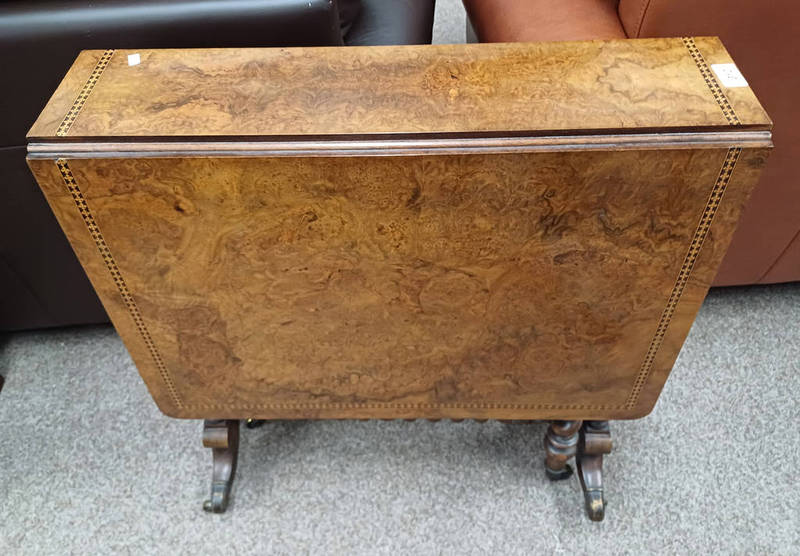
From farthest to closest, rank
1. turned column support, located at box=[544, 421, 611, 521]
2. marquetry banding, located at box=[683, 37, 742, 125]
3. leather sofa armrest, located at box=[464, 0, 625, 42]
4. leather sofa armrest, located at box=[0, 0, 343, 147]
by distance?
turned column support, located at box=[544, 421, 611, 521] → leather sofa armrest, located at box=[464, 0, 625, 42] → leather sofa armrest, located at box=[0, 0, 343, 147] → marquetry banding, located at box=[683, 37, 742, 125]

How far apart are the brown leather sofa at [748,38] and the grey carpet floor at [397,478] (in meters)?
0.23

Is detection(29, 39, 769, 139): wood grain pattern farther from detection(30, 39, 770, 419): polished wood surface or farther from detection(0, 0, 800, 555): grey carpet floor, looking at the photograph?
detection(0, 0, 800, 555): grey carpet floor

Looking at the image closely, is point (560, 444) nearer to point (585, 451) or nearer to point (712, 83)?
point (585, 451)

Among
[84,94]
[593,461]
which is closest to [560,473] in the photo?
[593,461]

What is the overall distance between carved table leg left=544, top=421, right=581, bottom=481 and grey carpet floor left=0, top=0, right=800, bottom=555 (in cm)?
7

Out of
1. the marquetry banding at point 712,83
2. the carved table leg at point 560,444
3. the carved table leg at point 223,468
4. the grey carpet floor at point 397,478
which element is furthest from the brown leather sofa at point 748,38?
the carved table leg at point 223,468

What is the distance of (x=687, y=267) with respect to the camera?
84 cm

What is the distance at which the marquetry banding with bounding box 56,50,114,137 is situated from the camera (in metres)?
0.75

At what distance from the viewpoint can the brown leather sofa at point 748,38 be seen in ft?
2.98

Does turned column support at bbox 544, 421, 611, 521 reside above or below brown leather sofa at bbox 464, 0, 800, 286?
below

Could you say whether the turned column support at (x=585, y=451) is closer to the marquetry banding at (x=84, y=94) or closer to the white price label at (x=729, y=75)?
the white price label at (x=729, y=75)

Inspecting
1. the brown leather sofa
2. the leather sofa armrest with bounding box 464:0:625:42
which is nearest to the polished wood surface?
the brown leather sofa

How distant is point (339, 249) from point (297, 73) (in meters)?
0.23

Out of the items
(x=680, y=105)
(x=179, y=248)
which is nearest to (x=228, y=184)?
(x=179, y=248)
